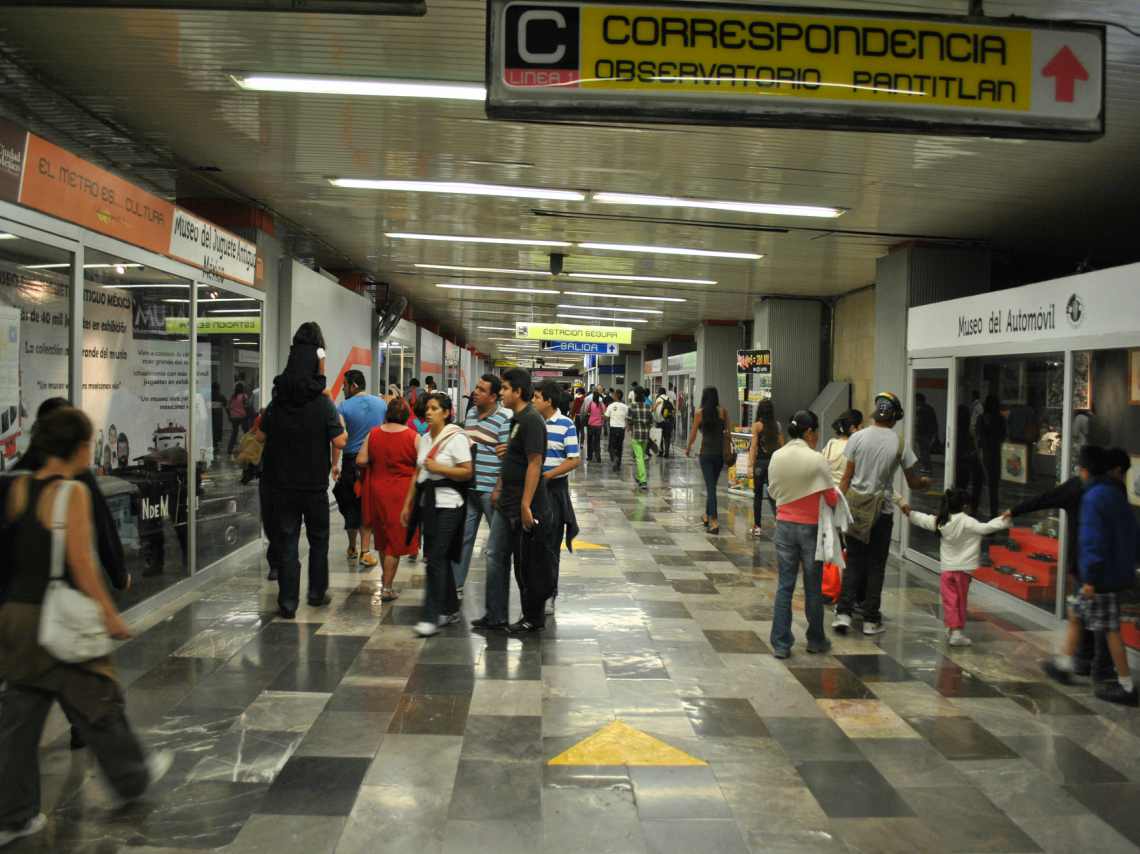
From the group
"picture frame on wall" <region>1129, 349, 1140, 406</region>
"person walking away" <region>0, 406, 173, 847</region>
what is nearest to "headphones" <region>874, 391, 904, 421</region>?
"picture frame on wall" <region>1129, 349, 1140, 406</region>

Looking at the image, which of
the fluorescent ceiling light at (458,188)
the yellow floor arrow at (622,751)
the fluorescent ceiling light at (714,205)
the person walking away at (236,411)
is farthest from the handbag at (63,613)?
the fluorescent ceiling light at (714,205)

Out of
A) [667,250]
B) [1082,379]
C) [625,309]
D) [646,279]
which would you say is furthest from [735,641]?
[625,309]

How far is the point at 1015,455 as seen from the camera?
8.19 meters

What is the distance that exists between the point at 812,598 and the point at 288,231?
8.61 meters

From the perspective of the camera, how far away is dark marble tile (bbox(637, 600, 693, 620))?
286 inches

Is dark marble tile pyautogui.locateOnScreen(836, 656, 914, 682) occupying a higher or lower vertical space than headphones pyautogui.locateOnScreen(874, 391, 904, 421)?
lower

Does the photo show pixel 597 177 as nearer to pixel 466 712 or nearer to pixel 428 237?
pixel 428 237

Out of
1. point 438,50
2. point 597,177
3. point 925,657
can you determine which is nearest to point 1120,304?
point 925,657

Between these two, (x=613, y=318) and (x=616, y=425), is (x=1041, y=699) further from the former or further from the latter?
(x=613, y=318)

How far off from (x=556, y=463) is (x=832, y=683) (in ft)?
7.97

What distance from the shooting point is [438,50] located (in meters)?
5.40

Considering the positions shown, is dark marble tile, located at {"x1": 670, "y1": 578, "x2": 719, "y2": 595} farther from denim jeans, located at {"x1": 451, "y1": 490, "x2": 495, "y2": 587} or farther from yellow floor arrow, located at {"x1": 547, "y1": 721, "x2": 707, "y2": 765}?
yellow floor arrow, located at {"x1": 547, "y1": 721, "x2": 707, "y2": 765}

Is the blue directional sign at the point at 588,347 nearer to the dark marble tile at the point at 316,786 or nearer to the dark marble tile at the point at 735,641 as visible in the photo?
the dark marble tile at the point at 735,641

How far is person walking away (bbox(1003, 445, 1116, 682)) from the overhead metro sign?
8.81 ft
